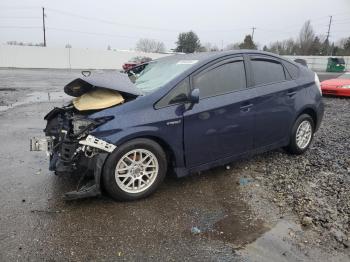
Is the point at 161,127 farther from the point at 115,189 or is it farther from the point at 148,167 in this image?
the point at 115,189

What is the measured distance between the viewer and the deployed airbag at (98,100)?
3.83 meters

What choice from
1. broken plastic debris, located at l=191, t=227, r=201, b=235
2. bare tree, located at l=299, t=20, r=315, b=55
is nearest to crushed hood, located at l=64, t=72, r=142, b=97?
broken plastic debris, located at l=191, t=227, r=201, b=235

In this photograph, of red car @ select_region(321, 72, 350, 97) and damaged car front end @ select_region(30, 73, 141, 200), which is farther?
red car @ select_region(321, 72, 350, 97)

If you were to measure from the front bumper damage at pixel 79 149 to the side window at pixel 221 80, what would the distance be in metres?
1.30

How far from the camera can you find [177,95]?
4.10 m

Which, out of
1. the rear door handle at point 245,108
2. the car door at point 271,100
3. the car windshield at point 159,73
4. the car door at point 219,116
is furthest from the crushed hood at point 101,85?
the car door at point 271,100

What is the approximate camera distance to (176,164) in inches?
163

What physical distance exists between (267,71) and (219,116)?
1.30m

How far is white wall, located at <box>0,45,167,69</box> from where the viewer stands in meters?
36.5

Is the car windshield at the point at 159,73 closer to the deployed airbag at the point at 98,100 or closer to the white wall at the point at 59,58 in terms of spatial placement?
the deployed airbag at the point at 98,100

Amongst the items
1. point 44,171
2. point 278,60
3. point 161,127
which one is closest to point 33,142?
point 44,171

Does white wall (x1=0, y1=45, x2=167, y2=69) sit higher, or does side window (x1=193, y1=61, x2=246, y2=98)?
side window (x1=193, y1=61, x2=246, y2=98)

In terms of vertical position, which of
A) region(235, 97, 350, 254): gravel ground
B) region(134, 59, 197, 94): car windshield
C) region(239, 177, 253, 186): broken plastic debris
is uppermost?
region(134, 59, 197, 94): car windshield

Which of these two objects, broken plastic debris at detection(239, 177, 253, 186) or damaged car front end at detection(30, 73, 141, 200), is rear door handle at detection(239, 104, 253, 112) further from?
damaged car front end at detection(30, 73, 141, 200)
